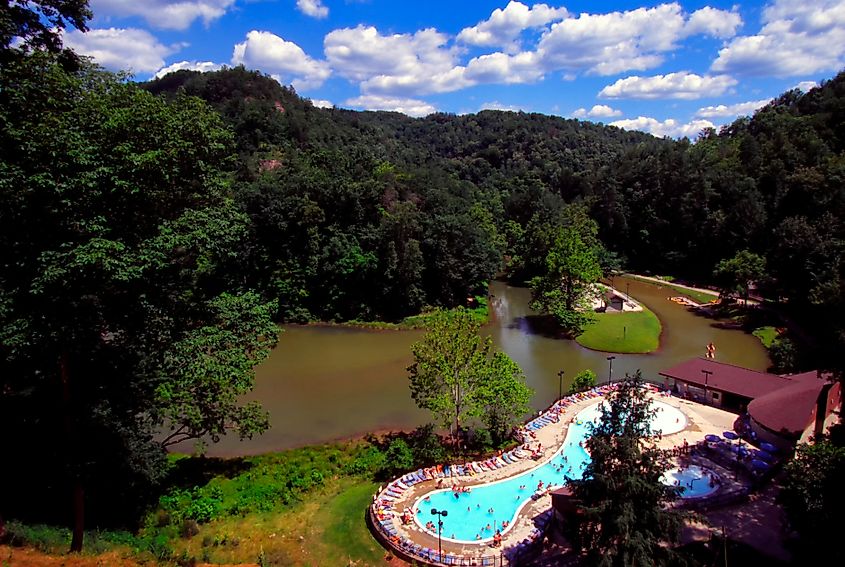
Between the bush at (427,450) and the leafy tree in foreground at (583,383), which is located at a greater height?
the leafy tree in foreground at (583,383)

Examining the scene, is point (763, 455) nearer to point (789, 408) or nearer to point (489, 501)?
point (789, 408)

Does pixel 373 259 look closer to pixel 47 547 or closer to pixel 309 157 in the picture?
pixel 309 157

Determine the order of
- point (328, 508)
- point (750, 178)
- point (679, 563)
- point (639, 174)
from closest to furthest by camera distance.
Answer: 1. point (679, 563)
2. point (328, 508)
3. point (750, 178)
4. point (639, 174)

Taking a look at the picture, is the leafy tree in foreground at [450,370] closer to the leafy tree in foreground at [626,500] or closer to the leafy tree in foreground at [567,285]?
the leafy tree in foreground at [626,500]

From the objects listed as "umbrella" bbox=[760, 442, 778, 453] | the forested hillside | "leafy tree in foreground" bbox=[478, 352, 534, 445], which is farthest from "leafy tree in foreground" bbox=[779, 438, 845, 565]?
"leafy tree in foreground" bbox=[478, 352, 534, 445]

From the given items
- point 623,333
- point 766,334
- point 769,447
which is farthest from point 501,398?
point 766,334

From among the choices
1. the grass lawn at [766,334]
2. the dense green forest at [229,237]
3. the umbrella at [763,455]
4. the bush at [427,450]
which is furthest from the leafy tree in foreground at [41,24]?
the grass lawn at [766,334]

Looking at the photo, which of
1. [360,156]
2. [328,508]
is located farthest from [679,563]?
[360,156]
